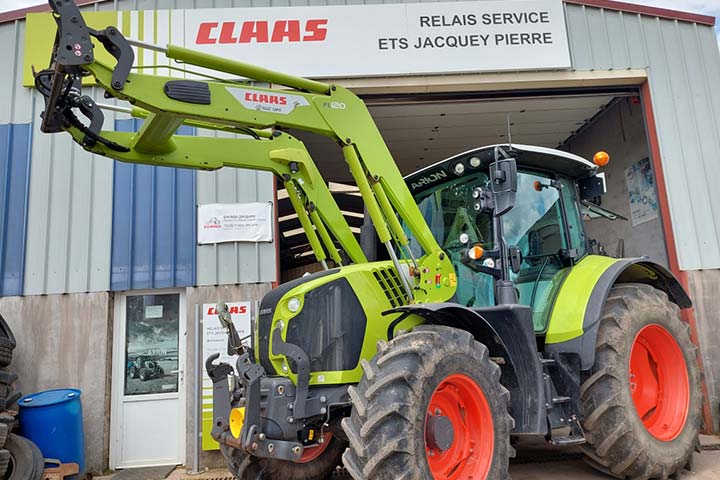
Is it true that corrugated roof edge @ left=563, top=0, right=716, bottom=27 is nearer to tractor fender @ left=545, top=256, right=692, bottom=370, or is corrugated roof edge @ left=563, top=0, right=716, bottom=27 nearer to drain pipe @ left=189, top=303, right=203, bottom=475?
tractor fender @ left=545, top=256, right=692, bottom=370

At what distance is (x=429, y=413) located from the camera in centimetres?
367

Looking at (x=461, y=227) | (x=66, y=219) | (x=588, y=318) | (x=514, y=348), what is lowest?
(x=514, y=348)

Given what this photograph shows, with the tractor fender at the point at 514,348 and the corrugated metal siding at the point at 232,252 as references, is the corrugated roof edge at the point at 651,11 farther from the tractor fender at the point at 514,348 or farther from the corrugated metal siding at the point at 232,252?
the tractor fender at the point at 514,348

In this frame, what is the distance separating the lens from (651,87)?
783 centimetres

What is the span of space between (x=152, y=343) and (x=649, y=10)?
7.95m

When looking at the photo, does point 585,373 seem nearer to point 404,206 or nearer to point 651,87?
point 404,206

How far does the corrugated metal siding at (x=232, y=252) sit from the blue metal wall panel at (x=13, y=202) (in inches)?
80.6

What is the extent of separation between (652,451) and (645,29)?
19.7ft

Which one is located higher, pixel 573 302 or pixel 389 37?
pixel 389 37

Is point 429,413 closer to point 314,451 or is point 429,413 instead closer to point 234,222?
point 314,451

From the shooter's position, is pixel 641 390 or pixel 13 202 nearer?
pixel 641 390

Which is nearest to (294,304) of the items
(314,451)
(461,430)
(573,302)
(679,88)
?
(314,451)

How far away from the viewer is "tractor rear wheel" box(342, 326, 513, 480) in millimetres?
3236

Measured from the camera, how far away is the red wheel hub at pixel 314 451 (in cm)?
434
